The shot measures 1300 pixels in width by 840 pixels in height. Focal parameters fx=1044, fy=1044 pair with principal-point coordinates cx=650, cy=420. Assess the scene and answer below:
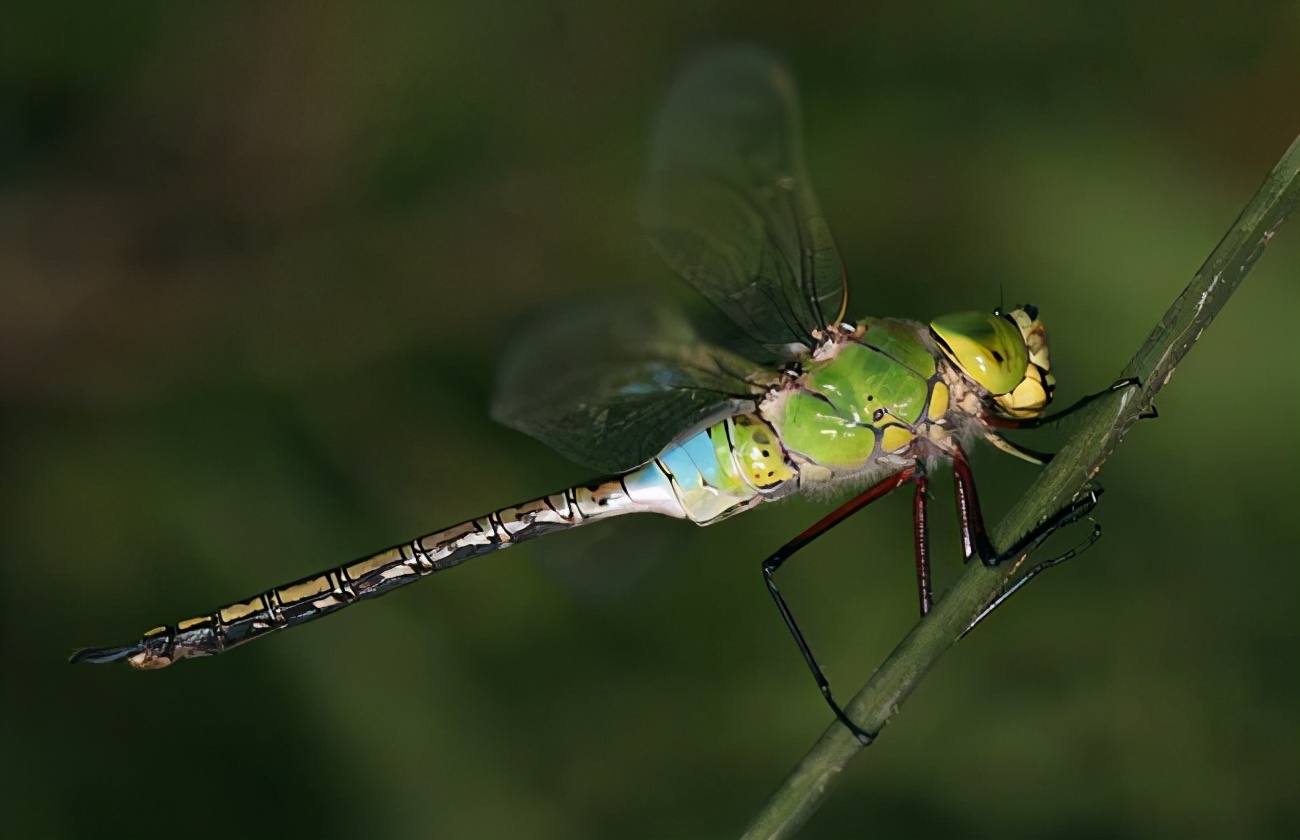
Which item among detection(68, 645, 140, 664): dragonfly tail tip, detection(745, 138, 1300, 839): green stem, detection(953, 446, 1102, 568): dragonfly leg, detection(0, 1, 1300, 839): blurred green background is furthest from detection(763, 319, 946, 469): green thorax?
detection(68, 645, 140, 664): dragonfly tail tip

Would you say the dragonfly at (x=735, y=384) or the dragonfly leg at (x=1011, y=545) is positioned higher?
the dragonfly at (x=735, y=384)

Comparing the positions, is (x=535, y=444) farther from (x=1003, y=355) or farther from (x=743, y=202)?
(x=1003, y=355)

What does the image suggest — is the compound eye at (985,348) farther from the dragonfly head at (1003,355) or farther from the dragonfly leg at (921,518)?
the dragonfly leg at (921,518)

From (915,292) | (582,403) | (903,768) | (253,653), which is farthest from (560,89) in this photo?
(903,768)

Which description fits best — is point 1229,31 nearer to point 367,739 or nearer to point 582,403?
point 582,403

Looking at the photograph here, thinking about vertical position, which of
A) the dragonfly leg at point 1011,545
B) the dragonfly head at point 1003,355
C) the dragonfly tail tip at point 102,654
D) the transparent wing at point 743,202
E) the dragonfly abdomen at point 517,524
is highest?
the transparent wing at point 743,202

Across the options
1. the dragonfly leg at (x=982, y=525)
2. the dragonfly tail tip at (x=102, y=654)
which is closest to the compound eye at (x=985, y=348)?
the dragonfly leg at (x=982, y=525)

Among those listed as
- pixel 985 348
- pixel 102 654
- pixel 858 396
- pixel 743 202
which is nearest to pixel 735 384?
pixel 858 396

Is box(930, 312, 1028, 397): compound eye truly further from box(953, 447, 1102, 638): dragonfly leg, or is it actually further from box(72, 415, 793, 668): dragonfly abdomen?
box(72, 415, 793, 668): dragonfly abdomen
